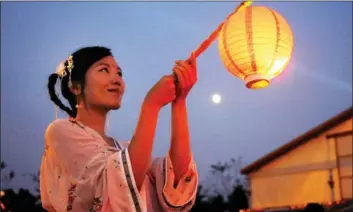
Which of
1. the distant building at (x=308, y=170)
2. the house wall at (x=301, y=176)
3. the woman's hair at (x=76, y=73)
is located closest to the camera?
the woman's hair at (x=76, y=73)

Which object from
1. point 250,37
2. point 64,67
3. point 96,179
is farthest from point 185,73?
point 250,37

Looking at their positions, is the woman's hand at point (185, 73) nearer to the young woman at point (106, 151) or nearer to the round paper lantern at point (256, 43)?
the young woman at point (106, 151)

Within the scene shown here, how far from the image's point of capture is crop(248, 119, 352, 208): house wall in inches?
464

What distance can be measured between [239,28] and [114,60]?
117 centimetres

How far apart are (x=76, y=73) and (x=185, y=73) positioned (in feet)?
1.86

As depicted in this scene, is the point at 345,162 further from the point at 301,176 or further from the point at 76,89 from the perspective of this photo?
the point at 76,89

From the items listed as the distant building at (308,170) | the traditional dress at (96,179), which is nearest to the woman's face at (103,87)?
the traditional dress at (96,179)

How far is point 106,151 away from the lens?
1736 millimetres

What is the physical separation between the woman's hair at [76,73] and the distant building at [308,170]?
409 inches

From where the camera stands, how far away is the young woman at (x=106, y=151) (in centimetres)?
156

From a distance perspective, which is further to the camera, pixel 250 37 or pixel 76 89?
pixel 250 37

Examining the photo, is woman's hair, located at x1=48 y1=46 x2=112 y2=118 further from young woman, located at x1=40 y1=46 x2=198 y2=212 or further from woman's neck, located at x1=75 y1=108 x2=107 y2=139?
woman's neck, located at x1=75 y1=108 x2=107 y2=139

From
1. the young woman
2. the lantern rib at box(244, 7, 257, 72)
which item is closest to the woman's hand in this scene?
the young woman

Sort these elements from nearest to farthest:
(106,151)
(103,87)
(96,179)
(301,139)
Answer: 1. (96,179)
2. (106,151)
3. (103,87)
4. (301,139)
